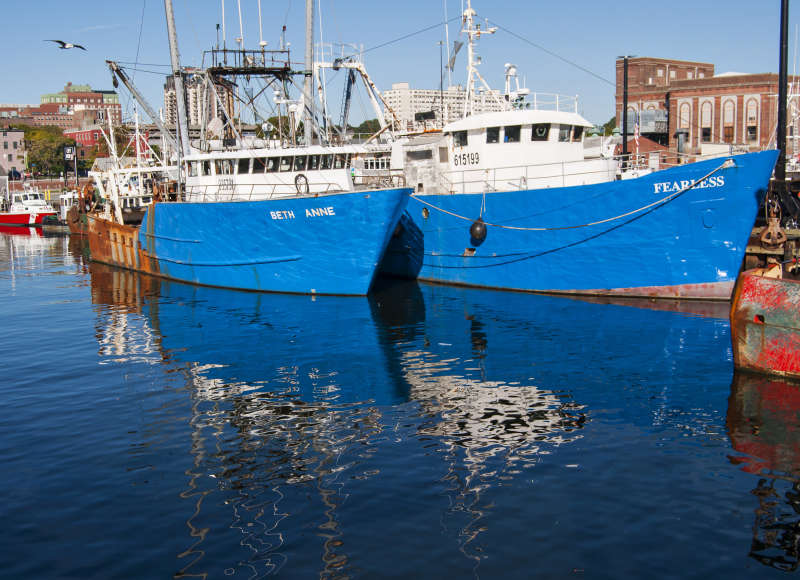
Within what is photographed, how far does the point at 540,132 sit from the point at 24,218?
220ft

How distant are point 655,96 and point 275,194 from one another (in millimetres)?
56902

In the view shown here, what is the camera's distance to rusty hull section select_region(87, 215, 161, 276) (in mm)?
33031

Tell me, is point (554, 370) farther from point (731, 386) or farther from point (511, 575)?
point (511, 575)

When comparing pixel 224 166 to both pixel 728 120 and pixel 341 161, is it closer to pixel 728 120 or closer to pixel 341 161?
pixel 341 161

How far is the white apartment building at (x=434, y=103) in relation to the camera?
30.1 meters

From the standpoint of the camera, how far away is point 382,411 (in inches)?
476

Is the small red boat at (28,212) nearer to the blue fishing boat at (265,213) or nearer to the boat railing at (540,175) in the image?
the blue fishing boat at (265,213)

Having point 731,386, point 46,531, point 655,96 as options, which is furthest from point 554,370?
point 655,96

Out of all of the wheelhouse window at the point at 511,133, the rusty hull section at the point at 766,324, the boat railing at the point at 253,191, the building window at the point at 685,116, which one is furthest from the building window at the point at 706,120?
the rusty hull section at the point at 766,324

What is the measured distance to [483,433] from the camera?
428 inches

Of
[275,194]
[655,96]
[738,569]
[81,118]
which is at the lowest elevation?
[738,569]

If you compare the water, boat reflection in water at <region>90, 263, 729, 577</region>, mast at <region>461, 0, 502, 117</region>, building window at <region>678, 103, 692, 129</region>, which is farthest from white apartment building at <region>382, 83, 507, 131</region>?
building window at <region>678, 103, 692, 129</region>

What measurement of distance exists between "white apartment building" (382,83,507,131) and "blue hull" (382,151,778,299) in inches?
230

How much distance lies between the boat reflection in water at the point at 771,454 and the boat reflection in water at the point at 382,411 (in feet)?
3.09
